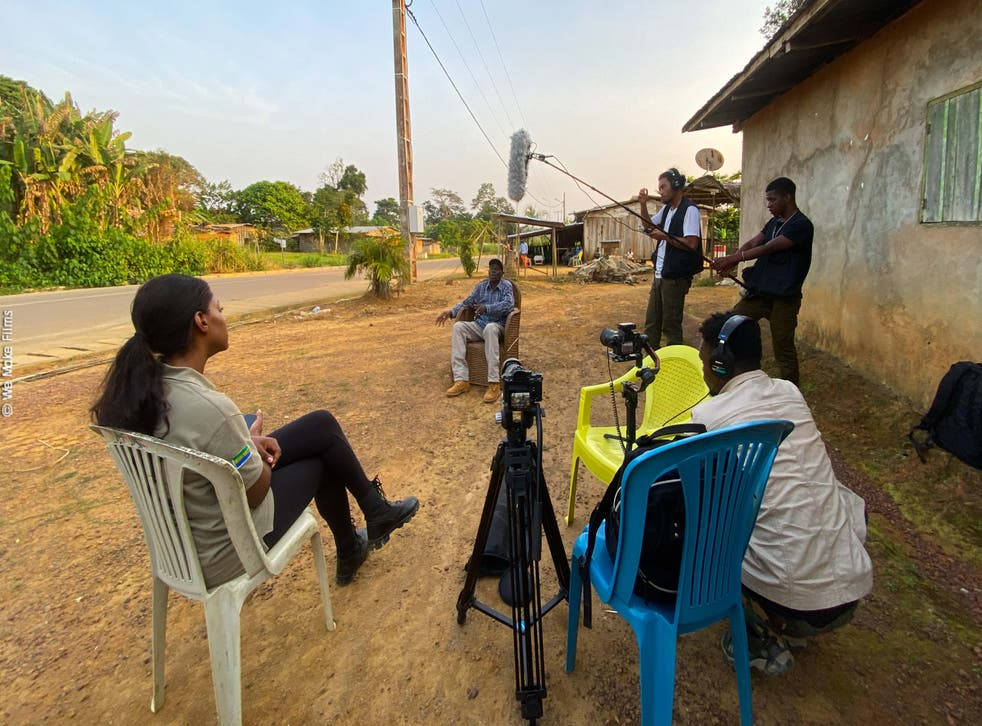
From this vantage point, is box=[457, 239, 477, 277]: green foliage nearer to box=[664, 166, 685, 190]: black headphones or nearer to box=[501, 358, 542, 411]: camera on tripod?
box=[664, 166, 685, 190]: black headphones

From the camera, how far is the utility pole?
45.5ft

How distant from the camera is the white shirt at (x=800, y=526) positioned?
1466 millimetres

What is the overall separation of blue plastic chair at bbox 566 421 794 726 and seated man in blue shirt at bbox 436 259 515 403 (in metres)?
3.14

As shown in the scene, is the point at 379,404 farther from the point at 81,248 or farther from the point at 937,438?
the point at 81,248

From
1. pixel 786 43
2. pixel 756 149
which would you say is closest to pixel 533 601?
pixel 786 43

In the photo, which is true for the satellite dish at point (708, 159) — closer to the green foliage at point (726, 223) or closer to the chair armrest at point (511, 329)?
the chair armrest at point (511, 329)

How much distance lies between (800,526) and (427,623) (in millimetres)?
1403

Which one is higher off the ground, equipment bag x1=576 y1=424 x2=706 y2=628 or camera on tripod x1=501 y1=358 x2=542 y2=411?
camera on tripod x1=501 y1=358 x2=542 y2=411

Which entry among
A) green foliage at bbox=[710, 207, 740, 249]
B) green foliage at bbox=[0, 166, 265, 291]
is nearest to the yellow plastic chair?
green foliage at bbox=[0, 166, 265, 291]

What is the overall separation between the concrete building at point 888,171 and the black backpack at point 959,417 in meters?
0.48

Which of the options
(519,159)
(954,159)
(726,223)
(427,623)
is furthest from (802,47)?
(726,223)

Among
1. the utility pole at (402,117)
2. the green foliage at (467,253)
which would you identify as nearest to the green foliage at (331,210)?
the green foliage at (467,253)

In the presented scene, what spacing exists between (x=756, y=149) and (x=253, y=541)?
7.22 metres

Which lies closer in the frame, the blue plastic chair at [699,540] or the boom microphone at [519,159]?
the blue plastic chair at [699,540]
